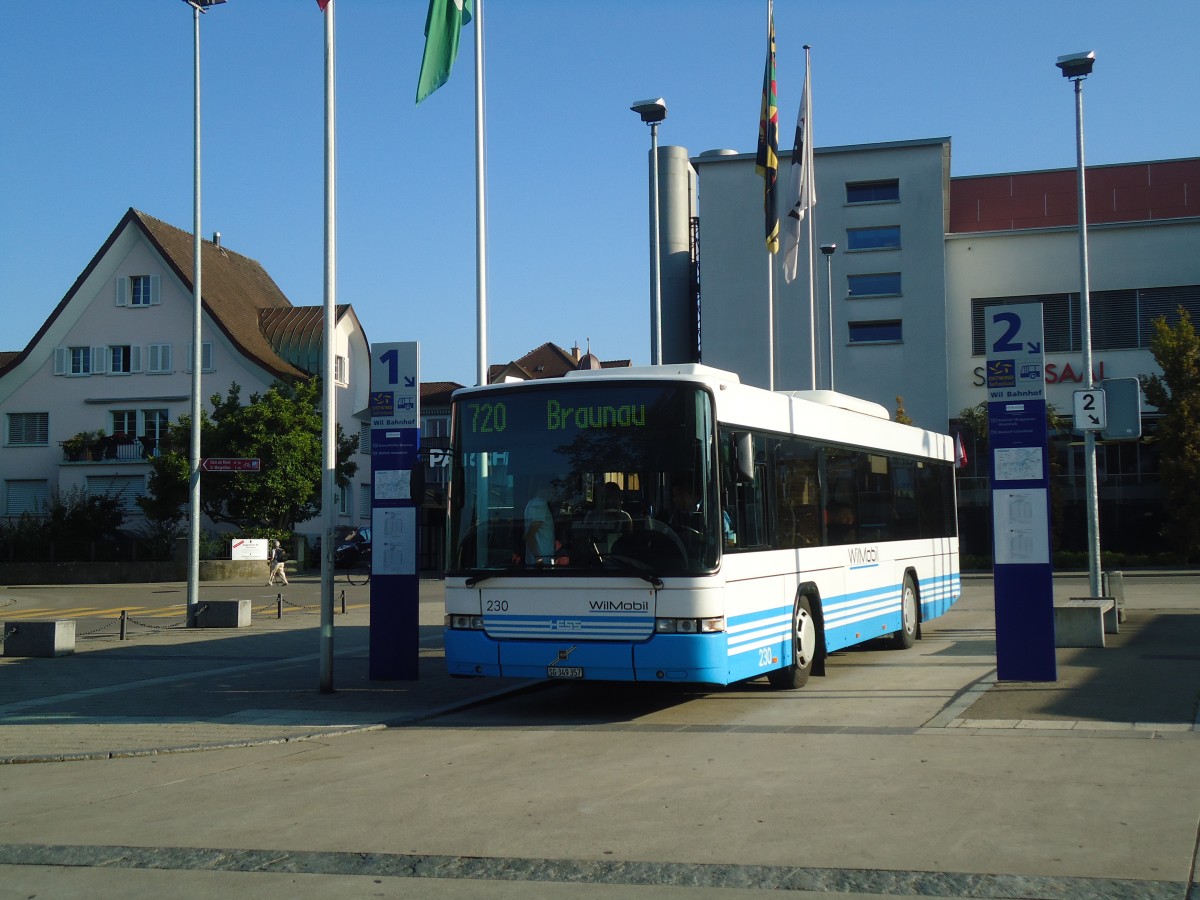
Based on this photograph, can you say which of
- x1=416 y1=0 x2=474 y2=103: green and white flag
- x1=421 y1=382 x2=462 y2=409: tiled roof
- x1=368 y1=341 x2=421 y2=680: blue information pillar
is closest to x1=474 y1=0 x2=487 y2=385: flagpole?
x1=416 y1=0 x2=474 y2=103: green and white flag

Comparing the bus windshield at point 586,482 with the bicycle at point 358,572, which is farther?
the bicycle at point 358,572

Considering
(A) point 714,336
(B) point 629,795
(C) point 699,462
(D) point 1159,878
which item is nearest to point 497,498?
(C) point 699,462

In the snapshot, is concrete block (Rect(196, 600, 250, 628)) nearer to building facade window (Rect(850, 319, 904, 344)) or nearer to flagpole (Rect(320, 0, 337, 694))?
flagpole (Rect(320, 0, 337, 694))

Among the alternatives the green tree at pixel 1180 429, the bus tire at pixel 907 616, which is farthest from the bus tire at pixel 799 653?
the green tree at pixel 1180 429

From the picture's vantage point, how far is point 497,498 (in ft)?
38.3

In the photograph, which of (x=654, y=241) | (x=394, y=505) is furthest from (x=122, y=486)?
(x=394, y=505)

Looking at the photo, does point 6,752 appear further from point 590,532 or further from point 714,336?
point 714,336

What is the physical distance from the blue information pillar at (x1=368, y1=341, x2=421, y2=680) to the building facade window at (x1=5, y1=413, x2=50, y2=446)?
50.2 m

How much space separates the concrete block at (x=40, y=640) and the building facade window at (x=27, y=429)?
4364 centimetres

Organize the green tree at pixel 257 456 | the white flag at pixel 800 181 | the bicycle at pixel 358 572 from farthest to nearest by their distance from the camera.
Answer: the green tree at pixel 257 456
the bicycle at pixel 358 572
the white flag at pixel 800 181

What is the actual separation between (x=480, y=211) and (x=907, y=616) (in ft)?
28.4

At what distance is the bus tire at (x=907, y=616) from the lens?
17.2m

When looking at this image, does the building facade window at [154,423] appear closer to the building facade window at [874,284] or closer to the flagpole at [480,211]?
the building facade window at [874,284]

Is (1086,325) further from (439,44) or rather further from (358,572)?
(358,572)
